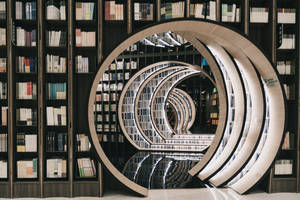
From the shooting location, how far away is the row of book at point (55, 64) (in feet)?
13.8

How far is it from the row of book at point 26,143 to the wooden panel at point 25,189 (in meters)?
0.54

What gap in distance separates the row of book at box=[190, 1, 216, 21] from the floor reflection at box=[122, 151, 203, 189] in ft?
10.4

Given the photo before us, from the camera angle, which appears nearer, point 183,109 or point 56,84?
point 56,84

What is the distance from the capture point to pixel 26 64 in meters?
4.20

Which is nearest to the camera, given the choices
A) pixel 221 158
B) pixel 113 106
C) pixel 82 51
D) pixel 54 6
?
pixel 54 6

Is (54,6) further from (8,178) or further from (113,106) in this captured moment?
(113,106)

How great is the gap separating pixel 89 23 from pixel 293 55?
356 cm

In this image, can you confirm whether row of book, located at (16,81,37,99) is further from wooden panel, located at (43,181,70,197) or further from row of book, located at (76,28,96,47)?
wooden panel, located at (43,181,70,197)

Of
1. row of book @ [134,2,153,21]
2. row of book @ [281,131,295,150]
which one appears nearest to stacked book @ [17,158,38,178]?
row of book @ [134,2,153,21]

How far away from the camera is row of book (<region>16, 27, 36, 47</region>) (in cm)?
416

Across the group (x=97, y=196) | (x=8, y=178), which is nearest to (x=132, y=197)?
(x=97, y=196)

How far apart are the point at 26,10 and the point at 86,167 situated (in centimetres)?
270

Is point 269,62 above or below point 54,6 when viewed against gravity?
below

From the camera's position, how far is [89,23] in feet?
14.4
